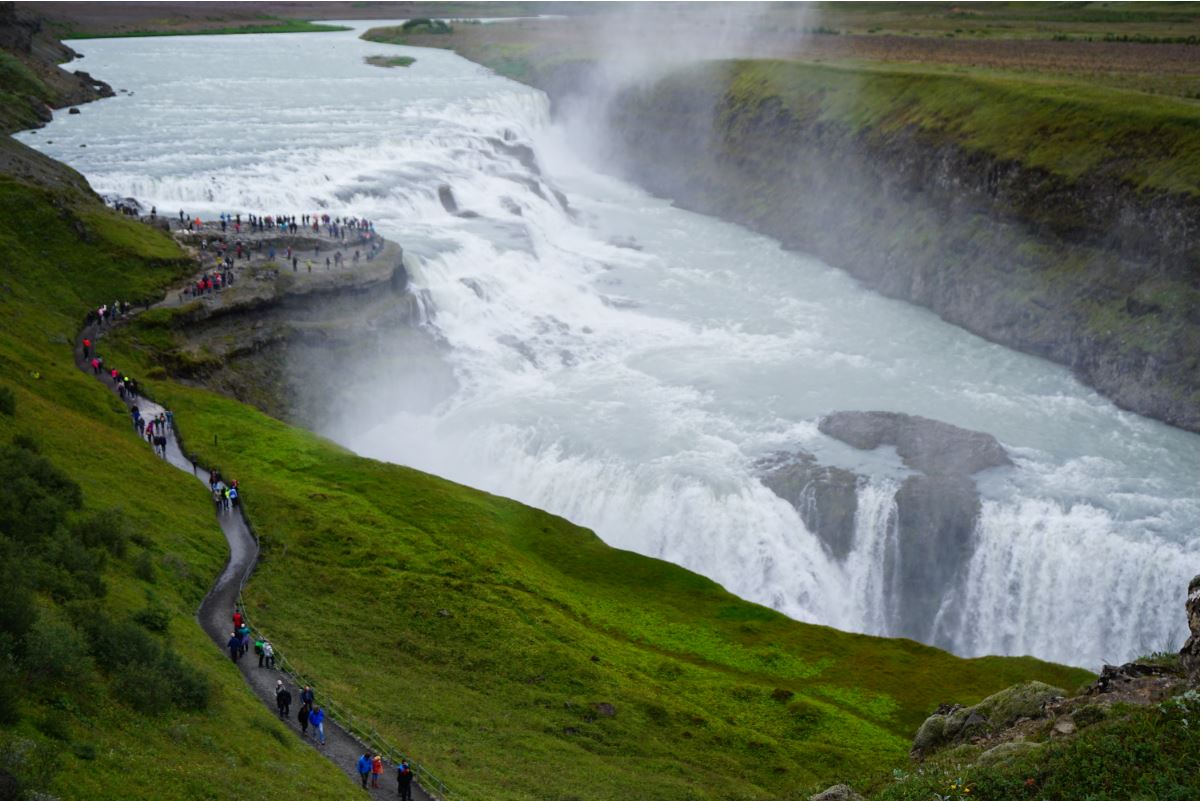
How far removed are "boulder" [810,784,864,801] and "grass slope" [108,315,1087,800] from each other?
16.0 ft

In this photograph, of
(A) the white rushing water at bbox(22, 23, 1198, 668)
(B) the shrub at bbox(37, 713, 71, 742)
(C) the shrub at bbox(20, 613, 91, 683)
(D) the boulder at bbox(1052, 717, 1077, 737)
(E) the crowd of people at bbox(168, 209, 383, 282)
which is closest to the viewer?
(B) the shrub at bbox(37, 713, 71, 742)

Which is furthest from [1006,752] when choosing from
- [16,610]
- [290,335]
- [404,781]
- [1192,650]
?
[290,335]

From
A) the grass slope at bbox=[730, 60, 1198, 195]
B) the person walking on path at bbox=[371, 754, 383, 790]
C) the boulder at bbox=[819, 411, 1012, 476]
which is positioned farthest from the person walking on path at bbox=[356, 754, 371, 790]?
the grass slope at bbox=[730, 60, 1198, 195]

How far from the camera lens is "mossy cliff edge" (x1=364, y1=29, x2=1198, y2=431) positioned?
75875 mm

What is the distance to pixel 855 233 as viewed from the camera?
102812 millimetres

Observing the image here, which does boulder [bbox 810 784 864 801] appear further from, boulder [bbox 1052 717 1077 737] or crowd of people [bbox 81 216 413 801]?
crowd of people [bbox 81 216 413 801]

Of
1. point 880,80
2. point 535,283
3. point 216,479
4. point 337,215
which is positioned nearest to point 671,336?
point 535,283

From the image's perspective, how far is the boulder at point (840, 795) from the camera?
86.9 feet

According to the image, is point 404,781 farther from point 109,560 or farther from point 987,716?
point 987,716

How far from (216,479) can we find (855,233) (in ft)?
226

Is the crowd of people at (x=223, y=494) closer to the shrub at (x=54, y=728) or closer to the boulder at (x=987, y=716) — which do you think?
the shrub at (x=54, y=728)

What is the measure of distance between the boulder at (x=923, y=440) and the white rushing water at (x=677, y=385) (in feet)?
4.04

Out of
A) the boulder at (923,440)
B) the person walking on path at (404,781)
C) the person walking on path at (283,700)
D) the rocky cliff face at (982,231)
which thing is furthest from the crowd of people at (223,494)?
the rocky cliff face at (982,231)

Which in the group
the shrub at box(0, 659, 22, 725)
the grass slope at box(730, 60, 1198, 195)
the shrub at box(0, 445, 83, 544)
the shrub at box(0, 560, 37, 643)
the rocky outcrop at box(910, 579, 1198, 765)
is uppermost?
the grass slope at box(730, 60, 1198, 195)
